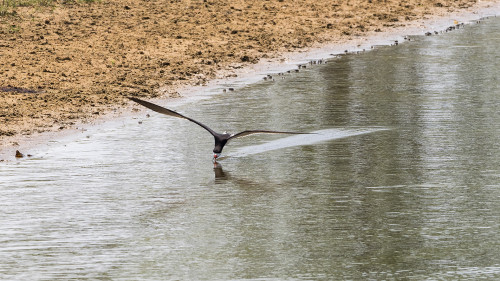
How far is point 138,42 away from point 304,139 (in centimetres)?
669

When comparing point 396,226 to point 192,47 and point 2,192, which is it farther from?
point 192,47

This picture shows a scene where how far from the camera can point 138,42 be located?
1642cm

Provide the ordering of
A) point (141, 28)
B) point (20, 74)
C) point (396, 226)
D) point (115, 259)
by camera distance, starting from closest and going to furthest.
→ 1. point (115, 259)
2. point (396, 226)
3. point (20, 74)
4. point (141, 28)

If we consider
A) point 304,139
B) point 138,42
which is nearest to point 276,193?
point 304,139

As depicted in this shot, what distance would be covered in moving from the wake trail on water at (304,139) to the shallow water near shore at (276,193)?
0.10ft

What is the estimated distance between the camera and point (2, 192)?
8.41 metres

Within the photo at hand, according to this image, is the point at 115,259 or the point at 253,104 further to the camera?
the point at 253,104

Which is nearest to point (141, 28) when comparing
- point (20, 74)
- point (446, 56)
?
point (20, 74)

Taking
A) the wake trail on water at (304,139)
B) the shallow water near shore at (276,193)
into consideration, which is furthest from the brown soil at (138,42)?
the wake trail on water at (304,139)

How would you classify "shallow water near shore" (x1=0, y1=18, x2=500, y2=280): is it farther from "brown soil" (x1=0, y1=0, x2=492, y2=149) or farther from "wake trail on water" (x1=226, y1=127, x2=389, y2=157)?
"brown soil" (x1=0, y1=0, x2=492, y2=149)

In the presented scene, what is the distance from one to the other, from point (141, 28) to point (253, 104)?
5848 mm

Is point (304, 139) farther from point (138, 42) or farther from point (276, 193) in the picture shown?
point (138, 42)

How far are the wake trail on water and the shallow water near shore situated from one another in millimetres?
30

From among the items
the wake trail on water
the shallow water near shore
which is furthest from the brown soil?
the wake trail on water
